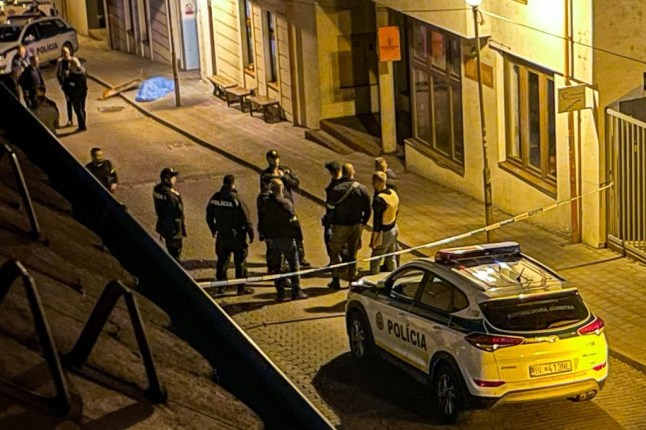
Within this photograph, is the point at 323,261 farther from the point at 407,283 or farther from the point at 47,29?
the point at 47,29

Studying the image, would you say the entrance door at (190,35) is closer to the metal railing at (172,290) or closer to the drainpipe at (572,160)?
the drainpipe at (572,160)

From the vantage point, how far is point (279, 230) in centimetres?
1612

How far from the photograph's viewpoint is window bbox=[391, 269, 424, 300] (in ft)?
43.5

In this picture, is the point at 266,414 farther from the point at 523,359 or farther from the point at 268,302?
the point at 268,302

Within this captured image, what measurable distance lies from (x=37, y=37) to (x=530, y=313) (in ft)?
88.3

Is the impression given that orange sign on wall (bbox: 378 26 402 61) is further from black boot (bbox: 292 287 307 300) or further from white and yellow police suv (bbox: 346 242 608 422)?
white and yellow police suv (bbox: 346 242 608 422)

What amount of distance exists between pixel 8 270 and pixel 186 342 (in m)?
1.42

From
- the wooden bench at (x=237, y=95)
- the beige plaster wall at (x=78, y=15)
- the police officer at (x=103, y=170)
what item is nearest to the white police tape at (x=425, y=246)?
the police officer at (x=103, y=170)

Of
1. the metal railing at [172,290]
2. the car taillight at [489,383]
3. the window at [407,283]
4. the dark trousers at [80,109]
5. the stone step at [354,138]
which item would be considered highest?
the metal railing at [172,290]

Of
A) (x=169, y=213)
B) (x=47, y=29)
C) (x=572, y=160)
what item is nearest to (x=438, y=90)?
(x=572, y=160)

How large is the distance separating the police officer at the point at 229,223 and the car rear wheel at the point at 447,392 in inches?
169

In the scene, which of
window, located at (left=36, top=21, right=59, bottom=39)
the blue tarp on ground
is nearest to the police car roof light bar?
the blue tarp on ground

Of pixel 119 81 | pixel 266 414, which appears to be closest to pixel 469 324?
pixel 266 414

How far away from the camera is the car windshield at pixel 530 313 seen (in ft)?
38.8
